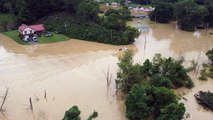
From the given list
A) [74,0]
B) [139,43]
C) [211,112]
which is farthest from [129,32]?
[211,112]

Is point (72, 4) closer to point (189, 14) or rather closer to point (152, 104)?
point (189, 14)

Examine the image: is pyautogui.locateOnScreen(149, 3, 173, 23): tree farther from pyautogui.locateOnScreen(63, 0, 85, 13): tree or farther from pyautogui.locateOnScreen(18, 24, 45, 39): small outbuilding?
pyautogui.locateOnScreen(18, 24, 45, 39): small outbuilding

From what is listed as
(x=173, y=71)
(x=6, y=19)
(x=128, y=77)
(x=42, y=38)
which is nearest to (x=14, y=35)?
(x=42, y=38)

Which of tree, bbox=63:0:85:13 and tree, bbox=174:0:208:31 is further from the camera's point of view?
tree, bbox=174:0:208:31

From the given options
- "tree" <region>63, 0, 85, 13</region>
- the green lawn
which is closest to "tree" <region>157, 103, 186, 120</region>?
"tree" <region>63, 0, 85, 13</region>

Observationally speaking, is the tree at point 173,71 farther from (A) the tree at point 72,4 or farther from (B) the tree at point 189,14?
(A) the tree at point 72,4

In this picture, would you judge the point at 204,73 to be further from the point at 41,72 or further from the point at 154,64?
the point at 41,72
